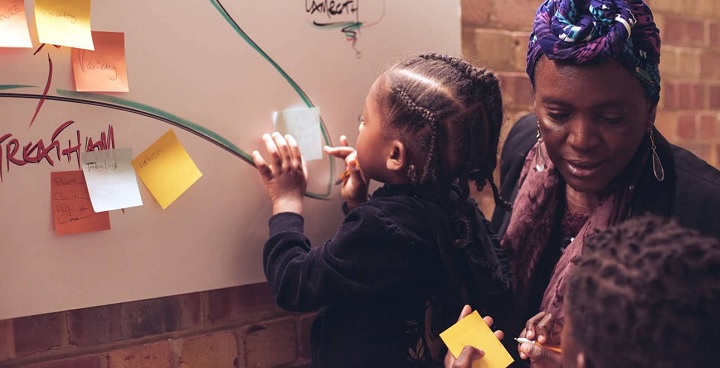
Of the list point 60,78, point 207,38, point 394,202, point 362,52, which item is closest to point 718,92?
point 362,52

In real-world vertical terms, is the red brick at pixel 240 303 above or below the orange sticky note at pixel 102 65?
below

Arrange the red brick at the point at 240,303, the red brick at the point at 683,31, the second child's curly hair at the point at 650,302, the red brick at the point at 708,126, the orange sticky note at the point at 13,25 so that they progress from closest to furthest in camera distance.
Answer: the second child's curly hair at the point at 650,302
the orange sticky note at the point at 13,25
the red brick at the point at 240,303
the red brick at the point at 683,31
the red brick at the point at 708,126

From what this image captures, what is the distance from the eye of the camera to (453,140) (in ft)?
3.75

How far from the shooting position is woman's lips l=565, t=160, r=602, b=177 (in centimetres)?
120

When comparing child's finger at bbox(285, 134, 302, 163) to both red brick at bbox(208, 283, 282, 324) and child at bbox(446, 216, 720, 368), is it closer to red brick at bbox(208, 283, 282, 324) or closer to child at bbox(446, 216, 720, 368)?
red brick at bbox(208, 283, 282, 324)

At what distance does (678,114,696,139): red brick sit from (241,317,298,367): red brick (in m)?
1.42

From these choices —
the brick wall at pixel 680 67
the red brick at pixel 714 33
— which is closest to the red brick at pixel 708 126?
the brick wall at pixel 680 67

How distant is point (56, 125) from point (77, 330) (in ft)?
1.11

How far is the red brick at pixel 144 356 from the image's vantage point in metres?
1.21

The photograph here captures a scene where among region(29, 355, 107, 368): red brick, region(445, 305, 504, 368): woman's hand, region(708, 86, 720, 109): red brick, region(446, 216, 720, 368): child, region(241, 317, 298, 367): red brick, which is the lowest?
region(241, 317, 298, 367): red brick

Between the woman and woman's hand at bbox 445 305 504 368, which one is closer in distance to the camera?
woman's hand at bbox 445 305 504 368

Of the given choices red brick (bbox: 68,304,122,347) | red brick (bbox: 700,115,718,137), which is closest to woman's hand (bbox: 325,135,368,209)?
red brick (bbox: 68,304,122,347)

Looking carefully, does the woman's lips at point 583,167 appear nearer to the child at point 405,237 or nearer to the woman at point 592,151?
the woman at point 592,151

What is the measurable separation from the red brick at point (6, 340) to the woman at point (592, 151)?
0.79 meters
